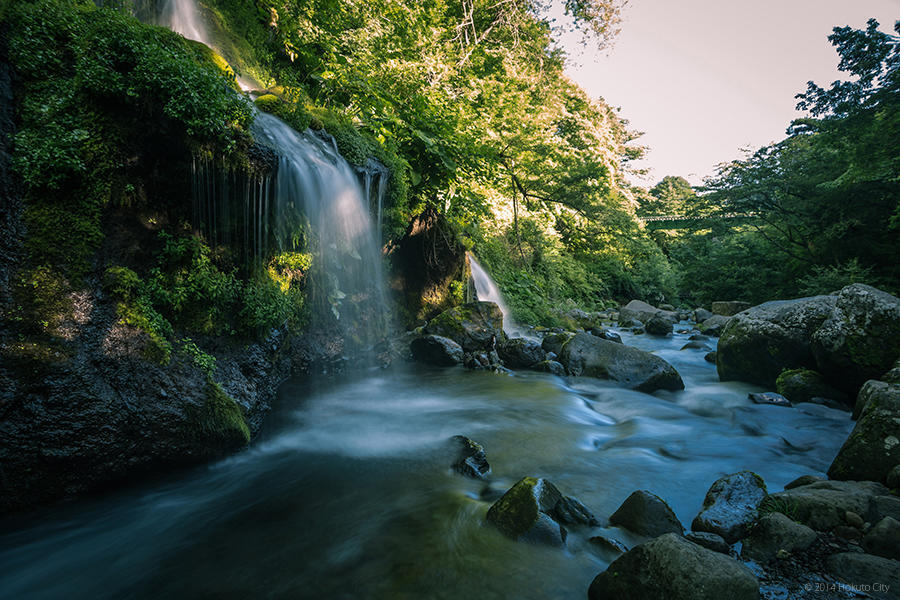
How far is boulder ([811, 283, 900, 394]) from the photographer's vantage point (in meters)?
5.49

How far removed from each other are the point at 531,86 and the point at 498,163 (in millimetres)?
2281

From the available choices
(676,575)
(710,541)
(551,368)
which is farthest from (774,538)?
(551,368)

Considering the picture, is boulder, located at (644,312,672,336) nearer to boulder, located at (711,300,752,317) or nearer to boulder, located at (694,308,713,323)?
boulder, located at (711,300,752,317)

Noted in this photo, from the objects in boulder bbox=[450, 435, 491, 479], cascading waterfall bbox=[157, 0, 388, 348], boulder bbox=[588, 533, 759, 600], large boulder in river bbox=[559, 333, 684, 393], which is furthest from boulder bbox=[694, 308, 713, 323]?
boulder bbox=[588, 533, 759, 600]

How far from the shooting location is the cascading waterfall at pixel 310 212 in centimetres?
465

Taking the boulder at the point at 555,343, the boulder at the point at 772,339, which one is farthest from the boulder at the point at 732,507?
the boulder at the point at 555,343

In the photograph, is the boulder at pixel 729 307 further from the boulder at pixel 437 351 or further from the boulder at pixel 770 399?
the boulder at pixel 437 351

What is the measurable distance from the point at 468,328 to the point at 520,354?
1.34 meters

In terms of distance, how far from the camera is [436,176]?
893cm

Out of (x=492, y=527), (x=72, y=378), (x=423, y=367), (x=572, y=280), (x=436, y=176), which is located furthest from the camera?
(x=572, y=280)

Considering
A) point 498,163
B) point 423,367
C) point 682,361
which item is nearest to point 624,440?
point 423,367

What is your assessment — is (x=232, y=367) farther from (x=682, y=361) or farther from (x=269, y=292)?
(x=682, y=361)

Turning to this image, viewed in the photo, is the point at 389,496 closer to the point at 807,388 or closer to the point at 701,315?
the point at 807,388

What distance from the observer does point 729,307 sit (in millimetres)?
16812
